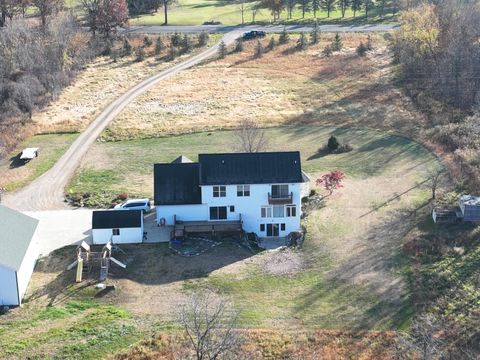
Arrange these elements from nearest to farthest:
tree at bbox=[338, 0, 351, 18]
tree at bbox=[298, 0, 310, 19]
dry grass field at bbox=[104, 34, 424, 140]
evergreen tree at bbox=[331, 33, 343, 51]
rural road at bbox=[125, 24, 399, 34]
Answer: dry grass field at bbox=[104, 34, 424, 140] → evergreen tree at bbox=[331, 33, 343, 51] → rural road at bbox=[125, 24, 399, 34] → tree at bbox=[338, 0, 351, 18] → tree at bbox=[298, 0, 310, 19]

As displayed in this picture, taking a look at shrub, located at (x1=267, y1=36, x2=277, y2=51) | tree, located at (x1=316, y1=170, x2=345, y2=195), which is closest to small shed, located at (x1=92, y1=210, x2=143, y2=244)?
tree, located at (x1=316, y1=170, x2=345, y2=195)

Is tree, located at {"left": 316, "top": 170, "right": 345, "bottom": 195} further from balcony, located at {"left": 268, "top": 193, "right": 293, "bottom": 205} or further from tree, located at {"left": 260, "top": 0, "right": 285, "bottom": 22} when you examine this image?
tree, located at {"left": 260, "top": 0, "right": 285, "bottom": 22}

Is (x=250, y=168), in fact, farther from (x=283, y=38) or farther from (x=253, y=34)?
(x=253, y=34)

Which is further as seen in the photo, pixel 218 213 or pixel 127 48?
pixel 127 48

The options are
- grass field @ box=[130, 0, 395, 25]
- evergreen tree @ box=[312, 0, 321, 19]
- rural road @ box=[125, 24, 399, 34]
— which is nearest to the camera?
rural road @ box=[125, 24, 399, 34]

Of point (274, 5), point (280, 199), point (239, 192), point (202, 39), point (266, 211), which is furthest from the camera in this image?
point (274, 5)

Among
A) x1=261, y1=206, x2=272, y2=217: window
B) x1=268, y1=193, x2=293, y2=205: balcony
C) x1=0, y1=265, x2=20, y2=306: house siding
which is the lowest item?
x1=0, y1=265, x2=20, y2=306: house siding

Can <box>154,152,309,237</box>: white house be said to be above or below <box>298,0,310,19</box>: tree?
below

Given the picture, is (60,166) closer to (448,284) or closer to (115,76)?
(115,76)

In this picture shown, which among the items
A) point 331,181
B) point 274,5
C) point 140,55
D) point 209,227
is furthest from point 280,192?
point 274,5
